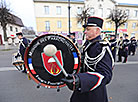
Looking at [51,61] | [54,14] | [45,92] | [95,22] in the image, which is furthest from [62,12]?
[51,61]

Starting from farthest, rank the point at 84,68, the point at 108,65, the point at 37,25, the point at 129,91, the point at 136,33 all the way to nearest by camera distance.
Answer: the point at 136,33, the point at 37,25, the point at 129,91, the point at 84,68, the point at 108,65

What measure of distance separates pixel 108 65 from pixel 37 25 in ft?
63.8

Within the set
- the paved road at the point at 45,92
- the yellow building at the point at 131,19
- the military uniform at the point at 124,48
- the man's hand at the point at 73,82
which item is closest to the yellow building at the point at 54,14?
the yellow building at the point at 131,19

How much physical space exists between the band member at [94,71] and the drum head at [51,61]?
0.18 m

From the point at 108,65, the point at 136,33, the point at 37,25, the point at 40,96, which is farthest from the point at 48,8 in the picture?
the point at 136,33

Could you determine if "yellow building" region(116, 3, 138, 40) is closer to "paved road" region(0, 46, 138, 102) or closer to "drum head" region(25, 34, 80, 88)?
"paved road" region(0, 46, 138, 102)

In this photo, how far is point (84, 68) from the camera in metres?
1.11

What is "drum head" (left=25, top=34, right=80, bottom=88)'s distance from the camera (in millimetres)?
996

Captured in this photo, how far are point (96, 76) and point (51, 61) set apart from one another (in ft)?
1.75

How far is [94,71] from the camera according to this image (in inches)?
35.8

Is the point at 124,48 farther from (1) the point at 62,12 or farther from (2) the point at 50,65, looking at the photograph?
(1) the point at 62,12

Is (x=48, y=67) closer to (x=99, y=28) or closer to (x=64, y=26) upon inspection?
(x=99, y=28)

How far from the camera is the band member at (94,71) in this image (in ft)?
2.46

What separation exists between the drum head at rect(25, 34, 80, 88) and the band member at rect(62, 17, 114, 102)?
0.18 metres
